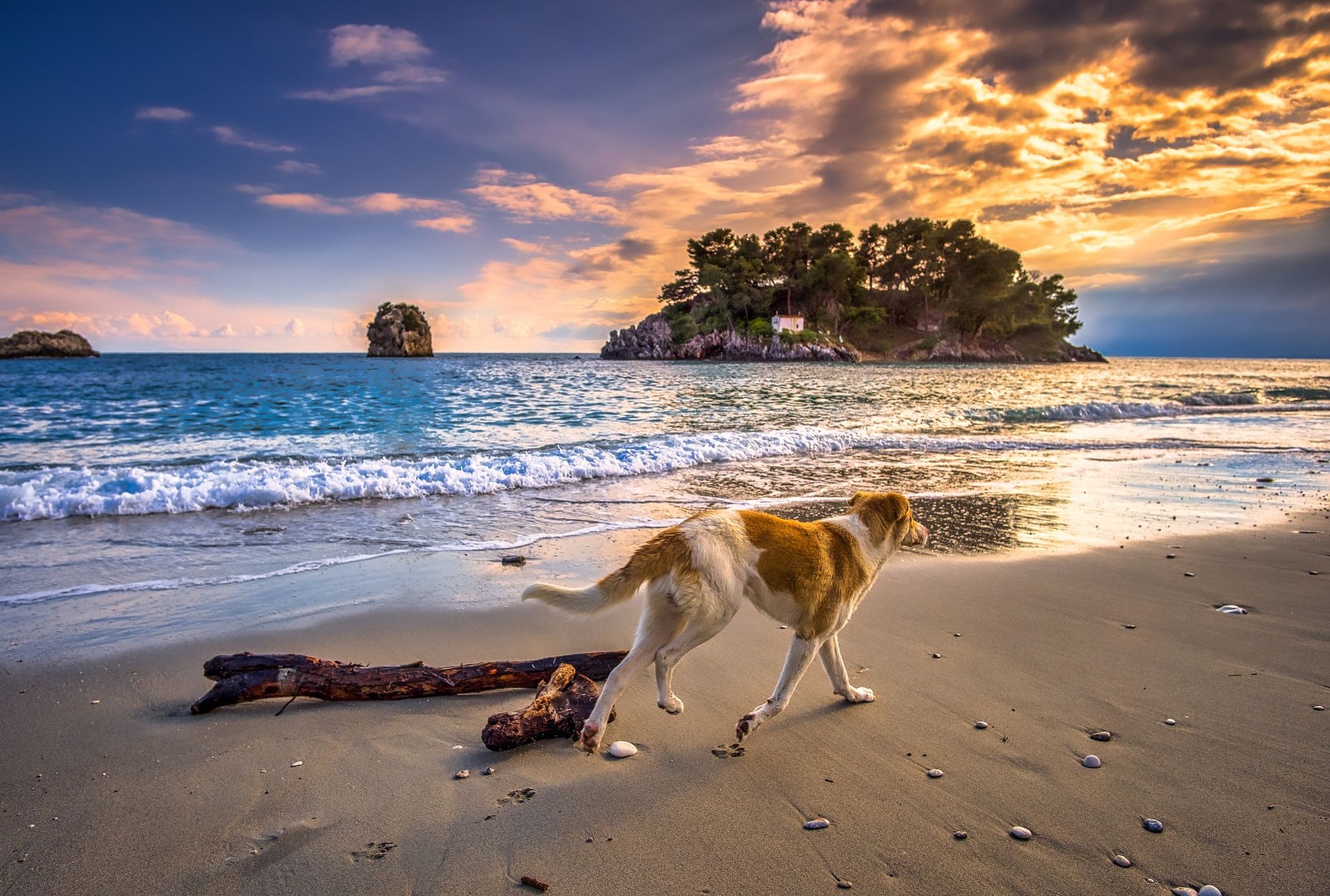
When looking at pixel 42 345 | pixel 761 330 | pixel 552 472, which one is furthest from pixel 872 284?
pixel 42 345

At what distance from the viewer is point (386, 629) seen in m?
5.07

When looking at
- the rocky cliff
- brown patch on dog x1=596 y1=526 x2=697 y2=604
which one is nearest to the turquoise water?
brown patch on dog x1=596 y1=526 x2=697 y2=604

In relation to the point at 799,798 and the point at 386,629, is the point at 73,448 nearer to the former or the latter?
the point at 386,629

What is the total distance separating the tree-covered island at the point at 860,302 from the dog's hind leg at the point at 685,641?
109m

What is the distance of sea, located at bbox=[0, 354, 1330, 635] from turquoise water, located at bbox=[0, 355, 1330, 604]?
60mm

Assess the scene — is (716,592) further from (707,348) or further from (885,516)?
(707,348)

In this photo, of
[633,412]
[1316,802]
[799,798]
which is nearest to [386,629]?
[799,798]

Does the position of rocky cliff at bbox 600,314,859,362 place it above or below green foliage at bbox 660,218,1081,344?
below

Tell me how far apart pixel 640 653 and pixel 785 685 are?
847 mm

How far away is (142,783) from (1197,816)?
4.96 metres

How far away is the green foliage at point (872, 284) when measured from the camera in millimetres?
117312

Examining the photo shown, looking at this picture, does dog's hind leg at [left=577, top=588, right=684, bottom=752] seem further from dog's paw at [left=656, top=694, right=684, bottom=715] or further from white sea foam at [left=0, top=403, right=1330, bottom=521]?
white sea foam at [left=0, top=403, right=1330, bottom=521]

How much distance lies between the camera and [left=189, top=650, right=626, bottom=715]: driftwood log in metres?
3.75

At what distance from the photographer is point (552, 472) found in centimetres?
1190
